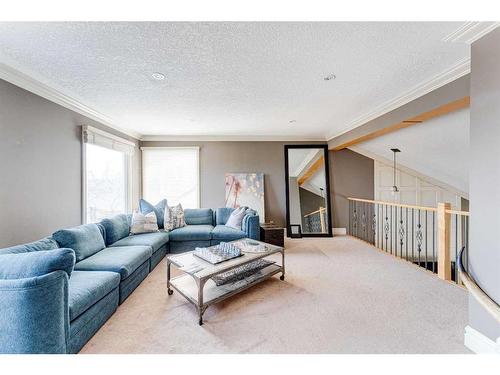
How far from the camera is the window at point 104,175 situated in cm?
324

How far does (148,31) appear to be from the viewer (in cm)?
149

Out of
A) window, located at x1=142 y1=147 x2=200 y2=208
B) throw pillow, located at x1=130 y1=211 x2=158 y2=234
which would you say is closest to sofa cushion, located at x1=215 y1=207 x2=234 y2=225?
window, located at x1=142 y1=147 x2=200 y2=208

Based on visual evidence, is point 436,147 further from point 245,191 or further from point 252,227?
point 245,191

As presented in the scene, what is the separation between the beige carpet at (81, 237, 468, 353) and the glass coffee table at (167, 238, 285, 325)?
14cm

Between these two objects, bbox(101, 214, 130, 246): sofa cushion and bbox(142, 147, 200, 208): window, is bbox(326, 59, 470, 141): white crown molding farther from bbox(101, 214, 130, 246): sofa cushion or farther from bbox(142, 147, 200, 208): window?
bbox(101, 214, 130, 246): sofa cushion

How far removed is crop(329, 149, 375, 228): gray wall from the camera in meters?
5.08

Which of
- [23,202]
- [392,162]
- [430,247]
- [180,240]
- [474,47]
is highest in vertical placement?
[474,47]

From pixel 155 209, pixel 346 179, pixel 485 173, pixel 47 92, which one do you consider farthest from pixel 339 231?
pixel 47 92

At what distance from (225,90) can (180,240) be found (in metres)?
2.55

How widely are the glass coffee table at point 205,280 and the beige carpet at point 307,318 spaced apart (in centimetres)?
14

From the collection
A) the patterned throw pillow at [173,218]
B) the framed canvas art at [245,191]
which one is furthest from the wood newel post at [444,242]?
the patterned throw pillow at [173,218]

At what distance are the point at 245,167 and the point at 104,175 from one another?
9.23 ft
